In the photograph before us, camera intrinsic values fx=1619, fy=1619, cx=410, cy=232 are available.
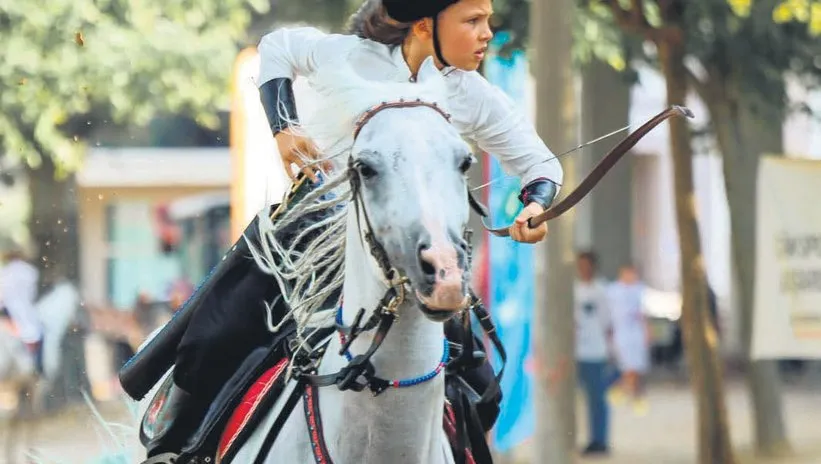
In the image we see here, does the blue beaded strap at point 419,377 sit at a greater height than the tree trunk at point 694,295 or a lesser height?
lesser

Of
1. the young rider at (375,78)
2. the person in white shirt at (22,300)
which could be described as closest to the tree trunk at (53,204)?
the person in white shirt at (22,300)

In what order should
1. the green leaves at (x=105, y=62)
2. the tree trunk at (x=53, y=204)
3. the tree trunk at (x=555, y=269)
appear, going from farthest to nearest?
the tree trunk at (x=53, y=204), the green leaves at (x=105, y=62), the tree trunk at (x=555, y=269)

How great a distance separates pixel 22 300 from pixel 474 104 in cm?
1160

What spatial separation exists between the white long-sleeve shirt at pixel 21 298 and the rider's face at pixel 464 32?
36.9 ft

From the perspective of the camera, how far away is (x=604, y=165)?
163 inches

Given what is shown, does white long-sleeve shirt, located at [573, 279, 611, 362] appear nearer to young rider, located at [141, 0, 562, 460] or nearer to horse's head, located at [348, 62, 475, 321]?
young rider, located at [141, 0, 562, 460]

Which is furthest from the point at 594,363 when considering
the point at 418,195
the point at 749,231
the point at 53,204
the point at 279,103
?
the point at 418,195

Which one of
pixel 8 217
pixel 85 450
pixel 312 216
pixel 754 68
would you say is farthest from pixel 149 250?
pixel 312 216

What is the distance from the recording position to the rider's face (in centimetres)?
408

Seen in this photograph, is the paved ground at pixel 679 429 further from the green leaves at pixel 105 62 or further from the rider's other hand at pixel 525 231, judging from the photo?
the rider's other hand at pixel 525 231

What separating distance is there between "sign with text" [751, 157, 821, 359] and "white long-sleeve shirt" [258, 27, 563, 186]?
7.83 m

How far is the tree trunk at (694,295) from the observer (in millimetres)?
11617

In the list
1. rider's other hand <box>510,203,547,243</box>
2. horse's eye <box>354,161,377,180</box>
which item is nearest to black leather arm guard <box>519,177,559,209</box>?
rider's other hand <box>510,203,547,243</box>

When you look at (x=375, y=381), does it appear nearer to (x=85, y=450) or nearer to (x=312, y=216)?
(x=312, y=216)
